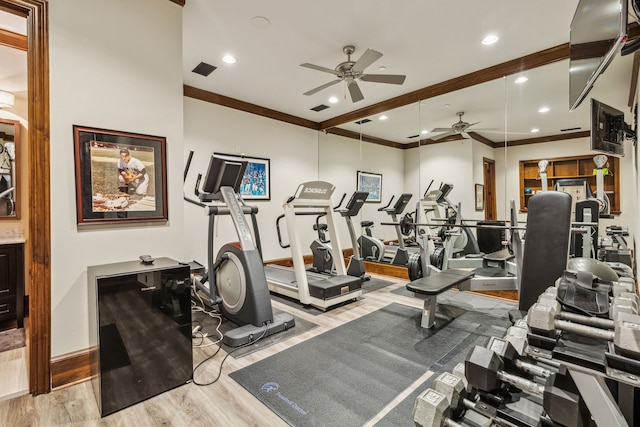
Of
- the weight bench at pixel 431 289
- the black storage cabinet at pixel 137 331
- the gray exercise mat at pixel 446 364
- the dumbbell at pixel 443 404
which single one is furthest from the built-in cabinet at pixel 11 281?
the weight bench at pixel 431 289

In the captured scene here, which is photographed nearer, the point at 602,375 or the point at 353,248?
the point at 602,375

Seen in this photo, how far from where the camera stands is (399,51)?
3.76 m

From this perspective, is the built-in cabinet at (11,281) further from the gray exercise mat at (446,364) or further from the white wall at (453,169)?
the white wall at (453,169)

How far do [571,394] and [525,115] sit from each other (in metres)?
4.82

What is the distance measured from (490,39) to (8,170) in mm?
5720

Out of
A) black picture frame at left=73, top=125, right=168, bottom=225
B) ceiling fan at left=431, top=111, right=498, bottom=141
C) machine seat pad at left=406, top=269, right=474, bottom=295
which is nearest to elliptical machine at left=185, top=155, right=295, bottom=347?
black picture frame at left=73, top=125, right=168, bottom=225

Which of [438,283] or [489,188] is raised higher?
[489,188]

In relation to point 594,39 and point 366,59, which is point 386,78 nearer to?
point 366,59

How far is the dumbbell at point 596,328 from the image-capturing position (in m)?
0.80

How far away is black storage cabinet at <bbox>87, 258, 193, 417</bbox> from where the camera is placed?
1.84 meters

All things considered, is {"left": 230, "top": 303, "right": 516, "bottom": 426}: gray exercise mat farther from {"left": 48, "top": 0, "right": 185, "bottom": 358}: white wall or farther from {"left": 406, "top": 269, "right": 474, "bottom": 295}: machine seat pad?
{"left": 48, "top": 0, "right": 185, "bottom": 358}: white wall

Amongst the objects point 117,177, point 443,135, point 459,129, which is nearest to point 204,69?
point 117,177

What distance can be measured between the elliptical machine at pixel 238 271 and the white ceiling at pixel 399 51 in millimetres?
1563

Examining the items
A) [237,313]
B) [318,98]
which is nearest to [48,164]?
[237,313]
